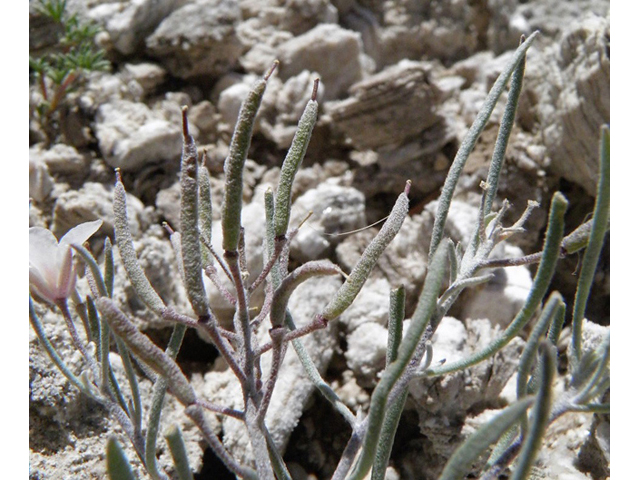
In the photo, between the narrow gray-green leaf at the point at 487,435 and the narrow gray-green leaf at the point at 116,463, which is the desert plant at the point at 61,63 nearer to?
the narrow gray-green leaf at the point at 116,463

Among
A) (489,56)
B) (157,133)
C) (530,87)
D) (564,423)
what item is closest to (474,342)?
(564,423)

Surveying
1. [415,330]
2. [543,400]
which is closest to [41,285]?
[415,330]

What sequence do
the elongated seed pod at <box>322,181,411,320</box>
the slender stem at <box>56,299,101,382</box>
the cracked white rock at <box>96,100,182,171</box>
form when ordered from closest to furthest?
the elongated seed pod at <box>322,181,411,320</box> < the slender stem at <box>56,299,101,382</box> < the cracked white rock at <box>96,100,182,171</box>

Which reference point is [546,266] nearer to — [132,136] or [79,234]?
[79,234]

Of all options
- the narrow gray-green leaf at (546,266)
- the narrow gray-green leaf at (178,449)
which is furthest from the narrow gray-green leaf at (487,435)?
the narrow gray-green leaf at (178,449)

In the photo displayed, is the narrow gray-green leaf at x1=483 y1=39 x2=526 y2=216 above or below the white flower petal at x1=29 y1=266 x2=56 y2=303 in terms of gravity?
above


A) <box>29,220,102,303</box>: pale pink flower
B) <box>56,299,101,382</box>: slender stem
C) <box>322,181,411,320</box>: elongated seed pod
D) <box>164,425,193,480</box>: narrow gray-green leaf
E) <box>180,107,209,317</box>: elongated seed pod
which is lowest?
<box>56,299,101,382</box>: slender stem

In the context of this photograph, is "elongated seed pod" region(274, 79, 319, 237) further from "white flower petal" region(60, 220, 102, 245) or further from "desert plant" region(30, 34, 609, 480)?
"white flower petal" region(60, 220, 102, 245)

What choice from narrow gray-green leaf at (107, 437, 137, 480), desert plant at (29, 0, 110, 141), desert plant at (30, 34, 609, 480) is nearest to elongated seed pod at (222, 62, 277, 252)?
desert plant at (30, 34, 609, 480)
